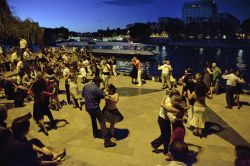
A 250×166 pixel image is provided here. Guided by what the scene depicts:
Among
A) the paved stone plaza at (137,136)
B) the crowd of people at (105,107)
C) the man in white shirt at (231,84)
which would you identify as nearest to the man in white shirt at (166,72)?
the crowd of people at (105,107)

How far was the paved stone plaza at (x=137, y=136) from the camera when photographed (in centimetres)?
702

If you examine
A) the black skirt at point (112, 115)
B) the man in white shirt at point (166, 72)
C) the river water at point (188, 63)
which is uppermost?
the man in white shirt at point (166, 72)

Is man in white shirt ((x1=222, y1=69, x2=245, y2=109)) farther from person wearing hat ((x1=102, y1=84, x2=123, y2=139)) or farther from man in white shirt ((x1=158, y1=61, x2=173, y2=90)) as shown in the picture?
person wearing hat ((x1=102, y1=84, x2=123, y2=139))

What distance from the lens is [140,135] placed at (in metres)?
8.70

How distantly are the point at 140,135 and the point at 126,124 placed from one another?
1.17 metres

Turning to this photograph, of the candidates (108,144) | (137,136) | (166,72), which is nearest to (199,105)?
Result: (137,136)

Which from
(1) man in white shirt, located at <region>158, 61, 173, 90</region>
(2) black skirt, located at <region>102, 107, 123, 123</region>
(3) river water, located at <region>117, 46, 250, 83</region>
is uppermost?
(1) man in white shirt, located at <region>158, 61, 173, 90</region>

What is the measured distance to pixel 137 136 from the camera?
8609mm

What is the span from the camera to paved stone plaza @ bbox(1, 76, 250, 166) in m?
7.02

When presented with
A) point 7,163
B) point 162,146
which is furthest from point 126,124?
point 7,163

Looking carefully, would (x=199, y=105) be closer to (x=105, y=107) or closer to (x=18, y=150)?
(x=105, y=107)

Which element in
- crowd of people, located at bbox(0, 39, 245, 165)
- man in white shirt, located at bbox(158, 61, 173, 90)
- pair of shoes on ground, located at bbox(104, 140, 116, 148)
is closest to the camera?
crowd of people, located at bbox(0, 39, 245, 165)

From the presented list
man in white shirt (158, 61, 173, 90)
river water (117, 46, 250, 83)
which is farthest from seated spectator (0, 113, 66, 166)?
river water (117, 46, 250, 83)

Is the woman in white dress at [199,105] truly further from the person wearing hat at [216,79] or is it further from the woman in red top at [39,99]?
the person wearing hat at [216,79]
